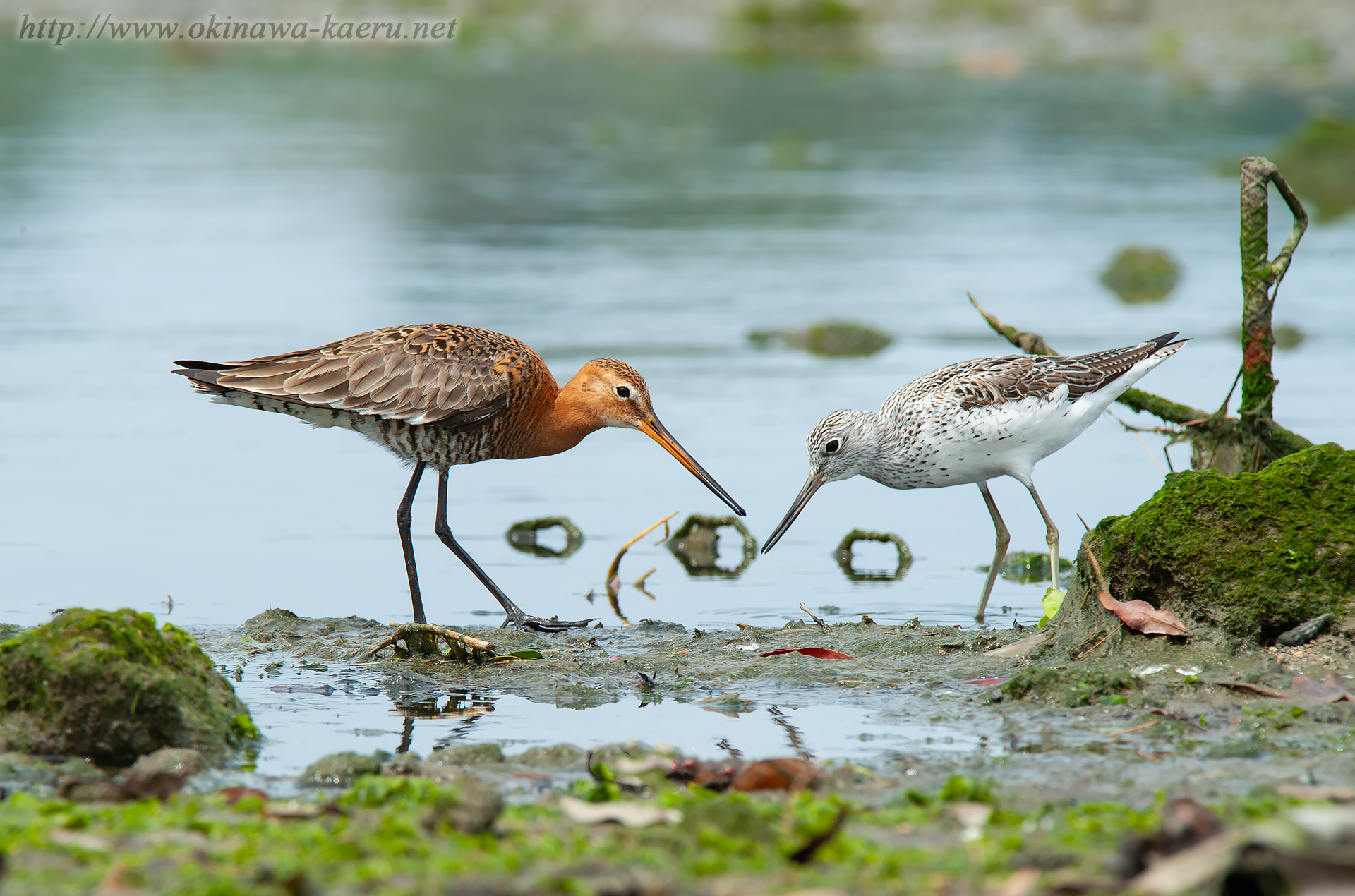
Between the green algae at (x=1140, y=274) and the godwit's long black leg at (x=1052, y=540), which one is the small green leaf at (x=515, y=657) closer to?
the godwit's long black leg at (x=1052, y=540)

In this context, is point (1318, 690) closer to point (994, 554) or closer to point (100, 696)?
point (994, 554)

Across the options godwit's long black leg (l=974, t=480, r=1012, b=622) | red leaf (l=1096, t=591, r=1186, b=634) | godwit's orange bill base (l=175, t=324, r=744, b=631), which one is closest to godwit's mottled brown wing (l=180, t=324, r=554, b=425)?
godwit's orange bill base (l=175, t=324, r=744, b=631)

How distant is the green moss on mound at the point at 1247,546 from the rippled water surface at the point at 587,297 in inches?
66.3

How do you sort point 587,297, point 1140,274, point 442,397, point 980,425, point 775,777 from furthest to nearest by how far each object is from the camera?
point 1140,274
point 587,297
point 980,425
point 442,397
point 775,777

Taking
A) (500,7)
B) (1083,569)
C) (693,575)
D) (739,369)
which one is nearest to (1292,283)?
(739,369)

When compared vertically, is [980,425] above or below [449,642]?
above

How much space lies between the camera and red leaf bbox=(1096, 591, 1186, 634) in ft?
21.3

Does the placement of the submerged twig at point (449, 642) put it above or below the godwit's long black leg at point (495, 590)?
below

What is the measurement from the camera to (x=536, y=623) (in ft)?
26.4

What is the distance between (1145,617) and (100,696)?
4.03 metres

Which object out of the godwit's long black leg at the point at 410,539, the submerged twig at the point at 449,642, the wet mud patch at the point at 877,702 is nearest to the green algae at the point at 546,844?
the wet mud patch at the point at 877,702

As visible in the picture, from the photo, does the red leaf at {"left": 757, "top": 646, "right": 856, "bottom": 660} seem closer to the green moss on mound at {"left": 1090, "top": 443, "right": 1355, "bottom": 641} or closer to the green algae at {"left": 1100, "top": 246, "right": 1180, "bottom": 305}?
the green moss on mound at {"left": 1090, "top": 443, "right": 1355, "bottom": 641}

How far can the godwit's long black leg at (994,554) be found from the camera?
8367mm

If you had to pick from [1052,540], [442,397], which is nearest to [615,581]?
[442,397]
